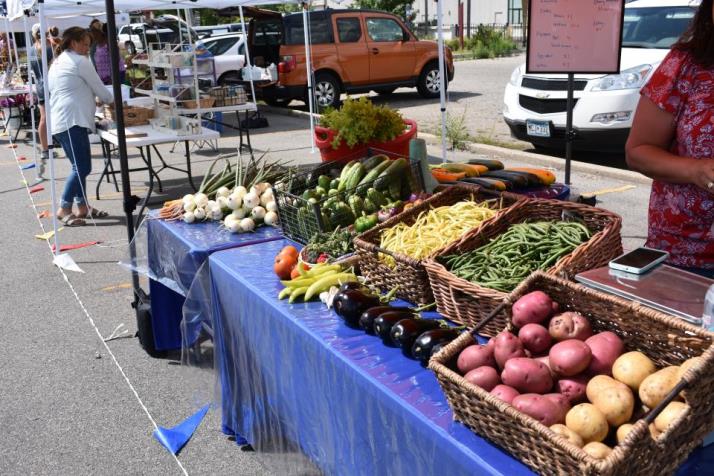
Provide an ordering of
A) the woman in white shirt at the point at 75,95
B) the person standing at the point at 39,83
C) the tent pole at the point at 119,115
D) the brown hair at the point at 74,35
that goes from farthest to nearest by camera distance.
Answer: the person standing at the point at 39,83 < the woman in white shirt at the point at 75,95 < the brown hair at the point at 74,35 < the tent pole at the point at 119,115

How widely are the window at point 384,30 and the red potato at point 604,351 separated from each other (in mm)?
14260

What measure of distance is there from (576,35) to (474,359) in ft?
12.0

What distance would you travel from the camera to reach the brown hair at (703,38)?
2471mm

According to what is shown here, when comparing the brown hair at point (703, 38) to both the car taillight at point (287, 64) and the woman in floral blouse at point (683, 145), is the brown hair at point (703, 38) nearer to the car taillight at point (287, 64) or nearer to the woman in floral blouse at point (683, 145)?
the woman in floral blouse at point (683, 145)

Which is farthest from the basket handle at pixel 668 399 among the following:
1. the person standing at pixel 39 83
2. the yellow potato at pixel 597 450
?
the person standing at pixel 39 83

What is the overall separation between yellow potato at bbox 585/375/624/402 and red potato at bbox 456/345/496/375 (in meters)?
0.25

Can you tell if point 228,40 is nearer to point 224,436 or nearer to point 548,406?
point 224,436

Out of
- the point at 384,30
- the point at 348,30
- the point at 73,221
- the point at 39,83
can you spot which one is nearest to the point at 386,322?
the point at 73,221

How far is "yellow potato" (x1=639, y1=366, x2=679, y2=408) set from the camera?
1606 mm

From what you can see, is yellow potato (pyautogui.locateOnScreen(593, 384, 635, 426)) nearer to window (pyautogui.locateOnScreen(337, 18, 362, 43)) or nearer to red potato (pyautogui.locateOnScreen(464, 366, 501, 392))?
red potato (pyautogui.locateOnScreen(464, 366, 501, 392))

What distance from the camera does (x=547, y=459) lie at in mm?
1562

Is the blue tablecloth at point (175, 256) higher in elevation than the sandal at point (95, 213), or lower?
higher

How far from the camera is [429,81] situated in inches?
646

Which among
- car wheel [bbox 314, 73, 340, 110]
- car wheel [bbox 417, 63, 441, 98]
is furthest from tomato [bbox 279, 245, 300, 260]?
car wheel [bbox 417, 63, 441, 98]
